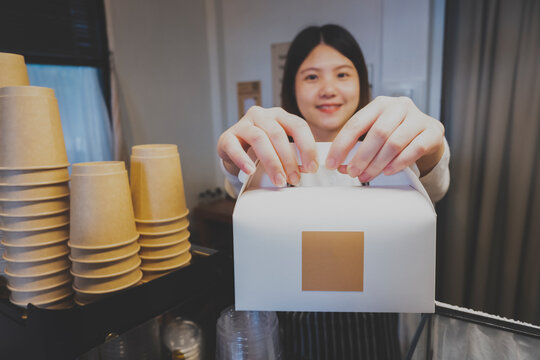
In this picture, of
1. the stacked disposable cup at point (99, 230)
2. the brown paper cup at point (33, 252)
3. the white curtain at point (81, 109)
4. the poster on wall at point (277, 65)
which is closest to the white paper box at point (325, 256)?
the stacked disposable cup at point (99, 230)

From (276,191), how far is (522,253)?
2.15m

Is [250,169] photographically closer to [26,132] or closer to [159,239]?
[159,239]

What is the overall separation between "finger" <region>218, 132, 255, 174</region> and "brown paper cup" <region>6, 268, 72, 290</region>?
333mm

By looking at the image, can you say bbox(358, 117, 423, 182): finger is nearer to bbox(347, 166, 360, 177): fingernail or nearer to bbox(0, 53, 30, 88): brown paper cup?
bbox(347, 166, 360, 177): fingernail

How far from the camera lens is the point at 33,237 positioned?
0.50 m

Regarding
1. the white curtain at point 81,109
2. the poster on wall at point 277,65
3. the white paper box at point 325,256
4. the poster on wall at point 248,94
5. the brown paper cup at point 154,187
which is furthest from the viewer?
the poster on wall at point 248,94

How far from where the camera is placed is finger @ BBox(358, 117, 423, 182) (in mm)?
419

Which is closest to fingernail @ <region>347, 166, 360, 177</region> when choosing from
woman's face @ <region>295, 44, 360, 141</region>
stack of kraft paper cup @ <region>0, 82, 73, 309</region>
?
stack of kraft paper cup @ <region>0, 82, 73, 309</region>

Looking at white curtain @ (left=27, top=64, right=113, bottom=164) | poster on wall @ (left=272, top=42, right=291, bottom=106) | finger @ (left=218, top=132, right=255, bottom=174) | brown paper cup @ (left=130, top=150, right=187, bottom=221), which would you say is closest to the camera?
finger @ (left=218, top=132, right=255, bottom=174)

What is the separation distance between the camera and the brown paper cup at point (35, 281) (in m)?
0.50

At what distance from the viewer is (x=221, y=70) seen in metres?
3.29

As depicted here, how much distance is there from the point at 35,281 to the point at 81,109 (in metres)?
2.15

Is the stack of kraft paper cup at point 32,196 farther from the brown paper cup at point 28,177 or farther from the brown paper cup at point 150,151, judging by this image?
the brown paper cup at point 150,151

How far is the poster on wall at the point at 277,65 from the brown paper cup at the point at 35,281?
2.58 metres
